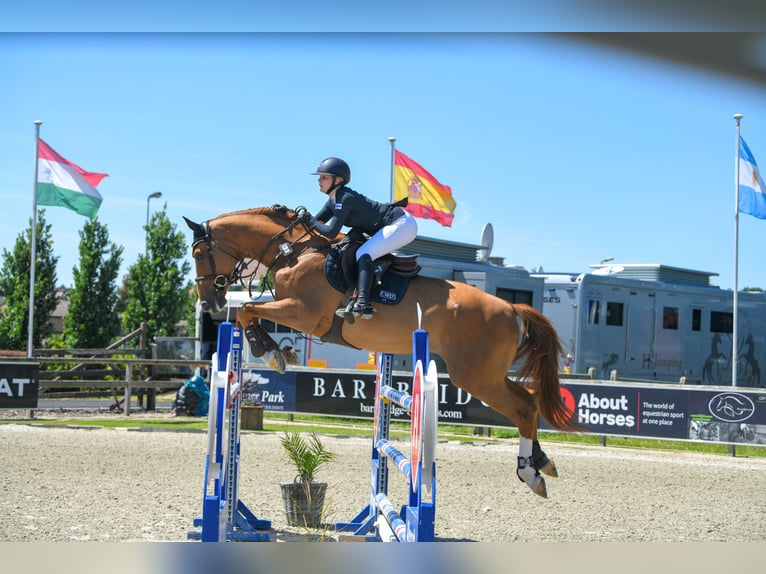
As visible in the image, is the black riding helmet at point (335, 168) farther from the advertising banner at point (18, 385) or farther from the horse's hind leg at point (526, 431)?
the advertising banner at point (18, 385)

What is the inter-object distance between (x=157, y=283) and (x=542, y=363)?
2100 centimetres

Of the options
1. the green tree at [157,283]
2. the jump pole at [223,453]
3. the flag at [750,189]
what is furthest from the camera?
the green tree at [157,283]

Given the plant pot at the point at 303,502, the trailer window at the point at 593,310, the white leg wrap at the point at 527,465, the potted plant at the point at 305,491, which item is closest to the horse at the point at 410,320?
the white leg wrap at the point at 527,465

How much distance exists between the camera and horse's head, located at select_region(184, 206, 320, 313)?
5.36 m

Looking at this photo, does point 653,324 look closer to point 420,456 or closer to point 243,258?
point 243,258

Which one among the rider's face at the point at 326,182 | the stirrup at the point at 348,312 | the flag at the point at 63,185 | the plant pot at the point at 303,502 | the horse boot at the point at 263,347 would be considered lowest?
the plant pot at the point at 303,502

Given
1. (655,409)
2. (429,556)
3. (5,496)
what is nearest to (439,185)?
(655,409)

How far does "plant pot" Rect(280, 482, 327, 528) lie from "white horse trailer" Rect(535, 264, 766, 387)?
9.55 m

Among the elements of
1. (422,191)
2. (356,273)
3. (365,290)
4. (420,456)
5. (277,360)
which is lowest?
(420,456)

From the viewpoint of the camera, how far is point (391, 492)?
286 inches

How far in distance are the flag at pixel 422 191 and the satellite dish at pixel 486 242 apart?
83 centimetres

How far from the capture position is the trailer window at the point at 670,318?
53.9ft

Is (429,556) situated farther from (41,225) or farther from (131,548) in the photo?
(41,225)

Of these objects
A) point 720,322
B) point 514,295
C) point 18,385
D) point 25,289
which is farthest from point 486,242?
point 25,289
